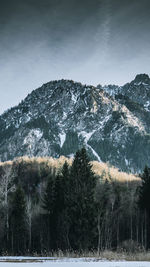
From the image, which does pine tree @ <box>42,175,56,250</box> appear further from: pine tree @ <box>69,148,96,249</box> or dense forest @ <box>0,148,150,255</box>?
pine tree @ <box>69,148,96,249</box>

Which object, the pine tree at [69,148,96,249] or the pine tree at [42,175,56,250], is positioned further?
the pine tree at [42,175,56,250]

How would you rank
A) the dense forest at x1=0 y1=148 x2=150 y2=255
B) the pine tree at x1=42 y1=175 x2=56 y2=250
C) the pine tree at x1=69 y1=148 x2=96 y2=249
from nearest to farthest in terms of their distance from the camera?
the pine tree at x1=69 y1=148 x2=96 y2=249 → the dense forest at x1=0 y1=148 x2=150 y2=255 → the pine tree at x1=42 y1=175 x2=56 y2=250

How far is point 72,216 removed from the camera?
36.1 m

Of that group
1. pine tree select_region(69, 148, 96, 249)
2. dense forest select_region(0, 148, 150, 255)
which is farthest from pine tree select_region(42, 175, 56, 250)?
pine tree select_region(69, 148, 96, 249)

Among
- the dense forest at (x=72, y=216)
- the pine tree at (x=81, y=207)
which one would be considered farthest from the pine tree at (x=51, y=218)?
the pine tree at (x=81, y=207)

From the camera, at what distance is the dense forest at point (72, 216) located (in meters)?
36.1

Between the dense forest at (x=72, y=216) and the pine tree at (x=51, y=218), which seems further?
the pine tree at (x=51, y=218)

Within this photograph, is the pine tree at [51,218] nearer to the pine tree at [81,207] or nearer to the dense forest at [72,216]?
the dense forest at [72,216]

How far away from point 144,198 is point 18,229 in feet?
75.9

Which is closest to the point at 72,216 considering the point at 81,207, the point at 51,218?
the point at 81,207

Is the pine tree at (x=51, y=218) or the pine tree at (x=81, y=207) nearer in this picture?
the pine tree at (x=81, y=207)

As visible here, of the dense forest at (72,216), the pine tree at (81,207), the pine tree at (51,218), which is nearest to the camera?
the pine tree at (81,207)

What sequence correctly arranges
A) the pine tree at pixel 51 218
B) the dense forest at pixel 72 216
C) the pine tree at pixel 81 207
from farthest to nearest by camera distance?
the pine tree at pixel 51 218 < the dense forest at pixel 72 216 < the pine tree at pixel 81 207

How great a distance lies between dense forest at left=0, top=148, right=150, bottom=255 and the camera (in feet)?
118
